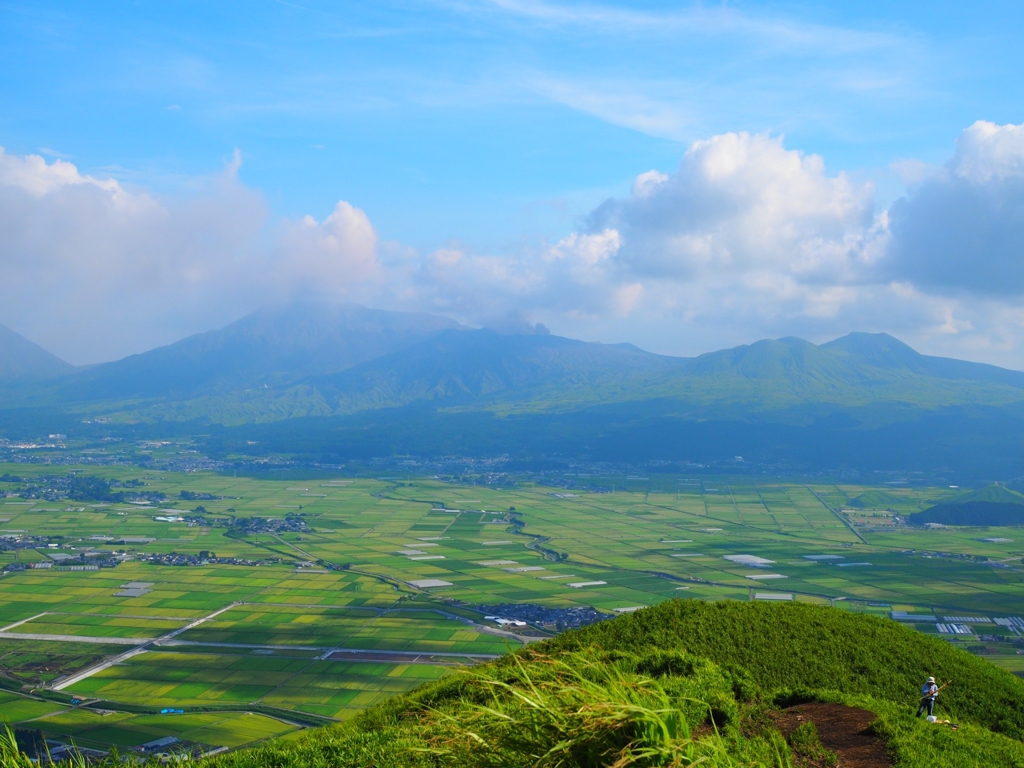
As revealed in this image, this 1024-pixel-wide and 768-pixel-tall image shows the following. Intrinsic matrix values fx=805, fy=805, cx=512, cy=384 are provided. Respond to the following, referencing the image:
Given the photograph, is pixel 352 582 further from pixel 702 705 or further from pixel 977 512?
pixel 977 512

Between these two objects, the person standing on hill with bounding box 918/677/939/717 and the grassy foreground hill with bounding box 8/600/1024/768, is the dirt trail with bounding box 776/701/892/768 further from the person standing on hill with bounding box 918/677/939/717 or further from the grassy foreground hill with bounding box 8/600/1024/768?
the person standing on hill with bounding box 918/677/939/717

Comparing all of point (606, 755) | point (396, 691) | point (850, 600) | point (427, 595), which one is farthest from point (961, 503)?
point (606, 755)

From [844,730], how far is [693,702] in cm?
277

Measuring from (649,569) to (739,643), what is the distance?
165 ft

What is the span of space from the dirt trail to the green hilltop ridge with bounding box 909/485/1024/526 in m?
94.7

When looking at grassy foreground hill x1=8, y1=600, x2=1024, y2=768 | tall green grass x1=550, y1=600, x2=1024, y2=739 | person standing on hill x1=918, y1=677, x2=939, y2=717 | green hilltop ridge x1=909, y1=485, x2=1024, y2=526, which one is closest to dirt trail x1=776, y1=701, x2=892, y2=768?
grassy foreground hill x1=8, y1=600, x2=1024, y2=768

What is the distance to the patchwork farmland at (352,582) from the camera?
35906mm

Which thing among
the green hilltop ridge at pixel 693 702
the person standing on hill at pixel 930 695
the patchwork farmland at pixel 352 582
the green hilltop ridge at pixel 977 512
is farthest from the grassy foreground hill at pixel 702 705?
the green hilltop ridge at pixel 977 512

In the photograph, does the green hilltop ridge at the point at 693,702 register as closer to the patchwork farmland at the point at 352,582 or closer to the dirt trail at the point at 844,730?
the dirt trail at the point at 844,730

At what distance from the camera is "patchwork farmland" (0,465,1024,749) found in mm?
35906

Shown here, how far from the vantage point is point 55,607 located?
52.4 metres

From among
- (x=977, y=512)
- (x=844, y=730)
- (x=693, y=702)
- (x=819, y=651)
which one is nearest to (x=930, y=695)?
(x=844, y=730)

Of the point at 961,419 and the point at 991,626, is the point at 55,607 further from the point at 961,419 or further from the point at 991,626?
Result: the point at 961,419

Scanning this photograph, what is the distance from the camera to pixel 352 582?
62094 millimetres
